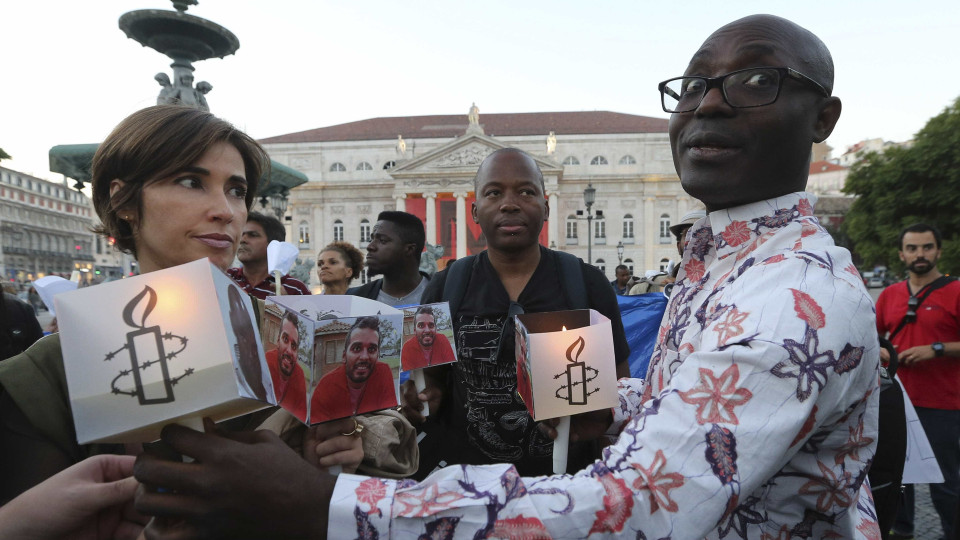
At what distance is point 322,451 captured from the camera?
3.87 ft

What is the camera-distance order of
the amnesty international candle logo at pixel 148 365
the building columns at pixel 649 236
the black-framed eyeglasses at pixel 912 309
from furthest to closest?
the building columns at pixel 649 236 → the black-framed eyeglasses at pixel 912 309 → the amnesty international candle logo at pixel 148 365

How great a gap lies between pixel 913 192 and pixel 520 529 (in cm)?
2682

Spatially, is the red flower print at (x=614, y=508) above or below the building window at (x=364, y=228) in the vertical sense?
below

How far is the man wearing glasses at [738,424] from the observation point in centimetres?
86

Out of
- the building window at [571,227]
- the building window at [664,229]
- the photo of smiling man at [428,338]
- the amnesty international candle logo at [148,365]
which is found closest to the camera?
the amnesty international candle logo at [148,365]

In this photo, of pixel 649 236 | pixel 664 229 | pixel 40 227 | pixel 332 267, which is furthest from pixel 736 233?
pixel 40 227

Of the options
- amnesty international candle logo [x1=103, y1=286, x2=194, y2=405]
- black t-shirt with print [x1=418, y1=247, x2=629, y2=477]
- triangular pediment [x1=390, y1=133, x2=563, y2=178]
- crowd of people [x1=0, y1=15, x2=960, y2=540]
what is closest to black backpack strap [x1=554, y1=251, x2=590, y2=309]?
black t-shirt with print [x1=418, y1=247, x2=629, y2=477]

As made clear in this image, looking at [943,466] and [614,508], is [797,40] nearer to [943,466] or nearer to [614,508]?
[614,508]

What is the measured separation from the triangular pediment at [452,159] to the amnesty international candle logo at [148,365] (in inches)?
1954

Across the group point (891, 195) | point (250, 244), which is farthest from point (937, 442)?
point (891, 195)

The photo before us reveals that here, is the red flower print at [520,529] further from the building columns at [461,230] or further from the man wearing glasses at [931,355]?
the building columns at [461,230]

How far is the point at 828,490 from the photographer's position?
3.73 feet

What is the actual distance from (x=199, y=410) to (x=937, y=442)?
5.35m

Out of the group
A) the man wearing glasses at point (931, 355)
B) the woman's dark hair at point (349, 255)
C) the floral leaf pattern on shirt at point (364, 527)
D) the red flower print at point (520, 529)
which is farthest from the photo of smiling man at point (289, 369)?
the woman's dark hair at point (349, 255)
